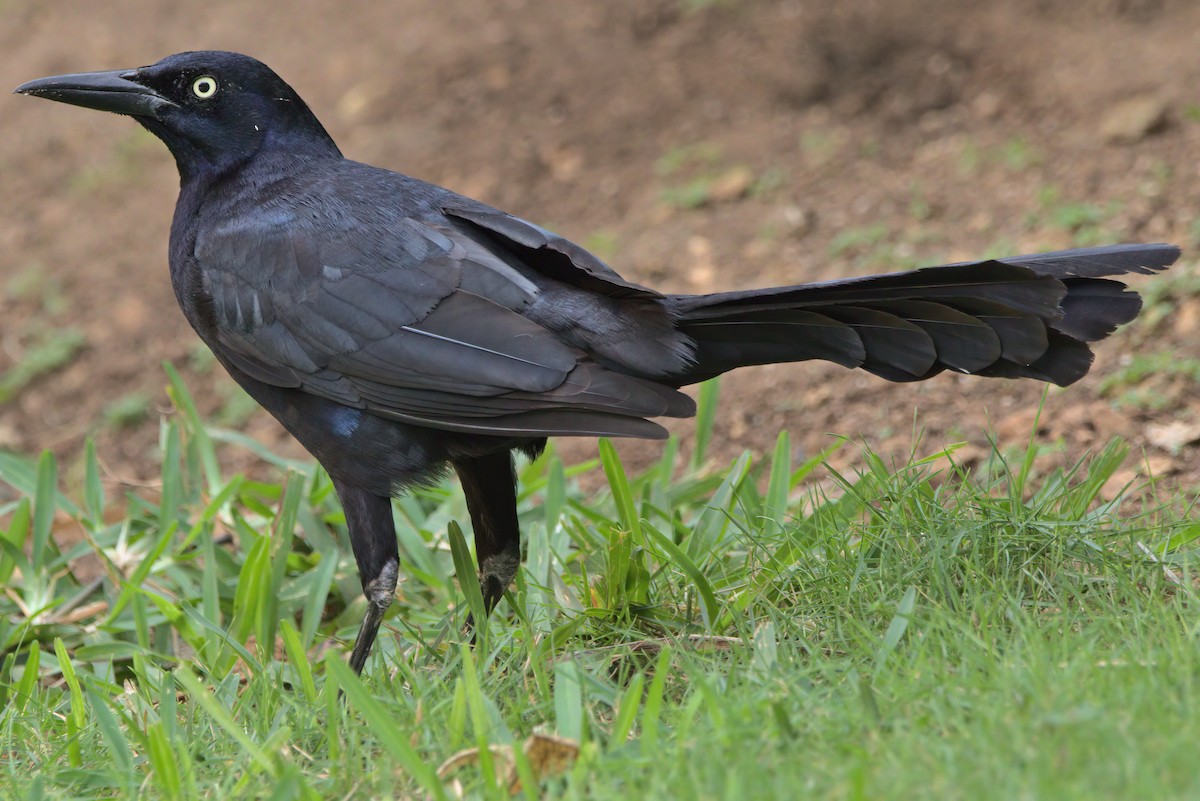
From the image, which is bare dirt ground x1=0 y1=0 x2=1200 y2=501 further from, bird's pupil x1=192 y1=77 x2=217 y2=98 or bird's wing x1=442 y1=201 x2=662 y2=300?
bird's pupil x1=192 y1=77 x2=217 y2=98

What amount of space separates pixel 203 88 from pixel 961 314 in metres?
2.26

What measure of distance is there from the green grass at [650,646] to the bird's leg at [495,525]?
116 millimetres

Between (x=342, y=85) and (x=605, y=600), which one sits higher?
(x=342, y=85)

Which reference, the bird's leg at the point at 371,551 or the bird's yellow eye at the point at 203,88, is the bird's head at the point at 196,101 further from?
the bird's leg at the point at 371,551

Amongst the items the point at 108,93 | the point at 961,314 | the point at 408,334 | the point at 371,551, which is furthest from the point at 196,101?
the point at 961,314

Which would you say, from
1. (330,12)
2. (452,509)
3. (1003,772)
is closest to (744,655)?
(1003,772)

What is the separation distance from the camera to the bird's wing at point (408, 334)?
10.3 ft

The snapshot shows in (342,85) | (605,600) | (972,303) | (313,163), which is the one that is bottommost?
(605,600)

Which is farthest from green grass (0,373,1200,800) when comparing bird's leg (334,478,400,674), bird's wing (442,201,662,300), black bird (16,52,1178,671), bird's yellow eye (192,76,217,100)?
bird's yellow eye (192,76,217,100)

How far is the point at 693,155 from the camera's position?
6.64 metres

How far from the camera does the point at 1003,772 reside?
2.14 meters

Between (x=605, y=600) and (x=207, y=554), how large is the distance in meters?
1.35

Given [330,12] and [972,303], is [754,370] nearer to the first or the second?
[972,303]

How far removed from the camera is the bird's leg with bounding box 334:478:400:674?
3498mm
